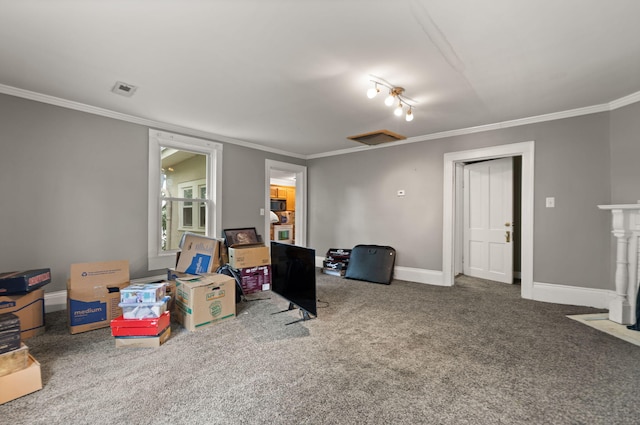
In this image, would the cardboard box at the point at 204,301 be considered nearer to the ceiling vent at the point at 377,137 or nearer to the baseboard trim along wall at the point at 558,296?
the baseboard trim along wall at the point at 558,296

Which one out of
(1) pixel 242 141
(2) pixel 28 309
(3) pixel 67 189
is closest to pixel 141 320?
(2) pixel 28 309

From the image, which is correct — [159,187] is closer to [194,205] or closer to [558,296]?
[194,205]

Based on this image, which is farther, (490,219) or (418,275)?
(490,219)

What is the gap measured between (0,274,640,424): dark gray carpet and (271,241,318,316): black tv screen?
273mm

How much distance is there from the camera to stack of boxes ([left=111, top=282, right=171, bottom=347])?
2.31 m

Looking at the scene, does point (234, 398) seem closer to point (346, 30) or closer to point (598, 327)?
point (346, 30)

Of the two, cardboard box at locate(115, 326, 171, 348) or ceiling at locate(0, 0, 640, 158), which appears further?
cardboard box at locate(115, 326, 171, 348)

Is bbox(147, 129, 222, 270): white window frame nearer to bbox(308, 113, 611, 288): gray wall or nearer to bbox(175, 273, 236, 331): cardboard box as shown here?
Answer: bbox(175, 273, 236, 331): cardboard box

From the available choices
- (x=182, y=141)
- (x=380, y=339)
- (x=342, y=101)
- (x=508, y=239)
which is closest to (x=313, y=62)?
(x=342, y=101)

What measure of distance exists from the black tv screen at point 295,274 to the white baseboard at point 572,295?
118 inches

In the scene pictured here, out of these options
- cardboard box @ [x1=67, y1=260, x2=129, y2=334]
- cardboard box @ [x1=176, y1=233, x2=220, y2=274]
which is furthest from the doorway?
cardboard box @ [x1=67, y1=260, x2=129, y2=334]

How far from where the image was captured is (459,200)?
449 cm

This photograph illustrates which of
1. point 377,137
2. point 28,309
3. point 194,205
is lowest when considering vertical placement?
point 28,309

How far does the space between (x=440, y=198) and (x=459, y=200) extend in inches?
14.0
